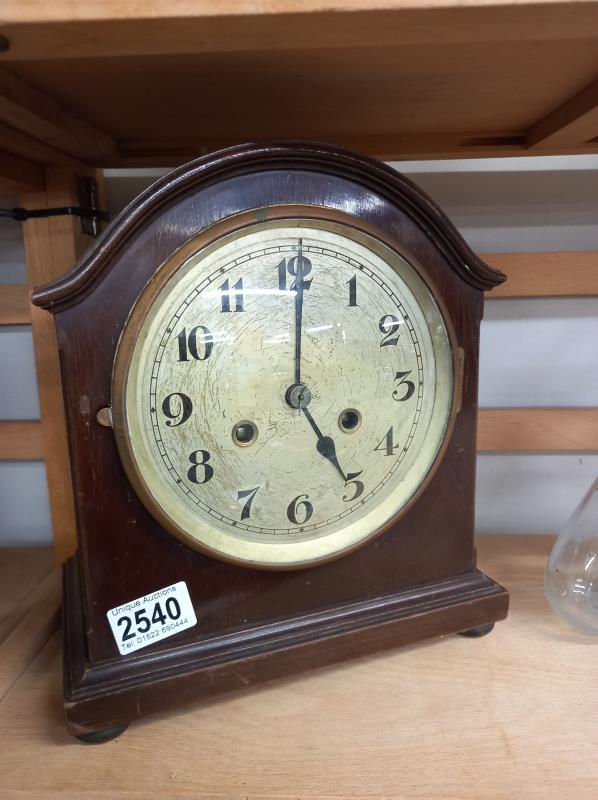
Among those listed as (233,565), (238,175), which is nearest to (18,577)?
(233,565)

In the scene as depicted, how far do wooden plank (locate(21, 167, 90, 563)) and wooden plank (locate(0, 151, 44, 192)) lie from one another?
0.7 inches

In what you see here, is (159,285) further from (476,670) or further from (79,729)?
(476,670)

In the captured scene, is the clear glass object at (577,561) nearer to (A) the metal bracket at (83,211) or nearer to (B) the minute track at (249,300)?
(B) the minute track at (249,300)

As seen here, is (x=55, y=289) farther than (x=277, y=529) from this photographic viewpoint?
No

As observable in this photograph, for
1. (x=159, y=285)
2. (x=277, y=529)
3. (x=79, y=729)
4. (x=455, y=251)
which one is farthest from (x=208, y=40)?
(x=79, y=729)

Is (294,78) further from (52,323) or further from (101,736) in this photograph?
(101,736)

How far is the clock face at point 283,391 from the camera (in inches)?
22.6

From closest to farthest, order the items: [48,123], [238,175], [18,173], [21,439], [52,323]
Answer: [238,175]
[48,123]
[18,173]
[52,323]
[21,439]

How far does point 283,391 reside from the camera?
0.62 meters

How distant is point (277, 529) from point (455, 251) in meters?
0.37

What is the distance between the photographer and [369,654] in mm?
688

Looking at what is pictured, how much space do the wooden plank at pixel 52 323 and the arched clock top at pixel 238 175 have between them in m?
0.39

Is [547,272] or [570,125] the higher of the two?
[570,125]

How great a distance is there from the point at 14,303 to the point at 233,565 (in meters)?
0.63
